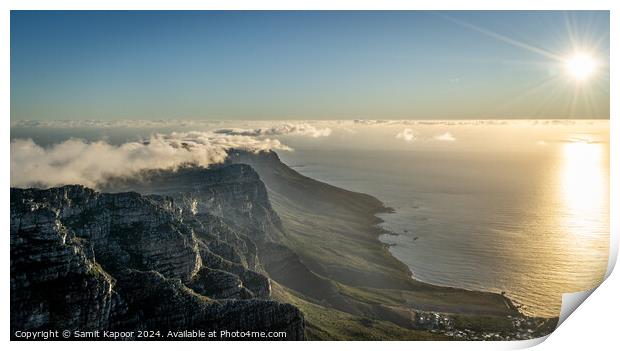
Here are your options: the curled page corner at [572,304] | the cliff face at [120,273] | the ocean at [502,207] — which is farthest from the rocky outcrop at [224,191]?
the curled page corner at [572,304]

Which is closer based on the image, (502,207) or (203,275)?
(203,275)

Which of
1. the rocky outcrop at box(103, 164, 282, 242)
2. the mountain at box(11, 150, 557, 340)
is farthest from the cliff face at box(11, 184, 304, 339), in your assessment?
the rocky outcrop at box(103, 164, 282, 242)

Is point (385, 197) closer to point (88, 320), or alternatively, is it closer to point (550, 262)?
point (550, 262)

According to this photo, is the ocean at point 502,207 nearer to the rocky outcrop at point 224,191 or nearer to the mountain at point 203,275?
the mountain at point 203,275

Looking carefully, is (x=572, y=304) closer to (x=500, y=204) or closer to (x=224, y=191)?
(x=224, y=191)

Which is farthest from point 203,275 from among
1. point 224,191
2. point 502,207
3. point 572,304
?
point 502,207
